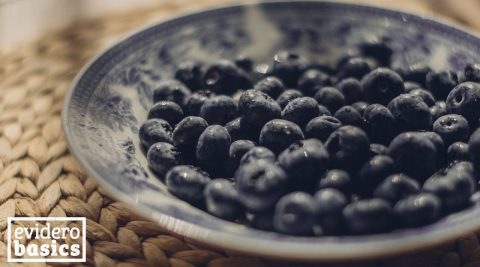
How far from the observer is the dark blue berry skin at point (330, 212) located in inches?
25.2

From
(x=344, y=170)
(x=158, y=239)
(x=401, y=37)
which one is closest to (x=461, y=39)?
(x=401, y=37)

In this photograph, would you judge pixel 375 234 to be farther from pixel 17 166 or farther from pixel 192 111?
pixel 17 166

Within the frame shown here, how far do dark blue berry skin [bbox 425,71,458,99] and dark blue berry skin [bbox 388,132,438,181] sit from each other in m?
0.23

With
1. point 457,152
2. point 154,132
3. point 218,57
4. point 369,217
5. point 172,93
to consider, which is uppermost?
point 218,57

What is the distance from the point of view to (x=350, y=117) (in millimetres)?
804

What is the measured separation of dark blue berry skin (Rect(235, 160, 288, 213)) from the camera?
658mm

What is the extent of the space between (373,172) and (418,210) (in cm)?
9

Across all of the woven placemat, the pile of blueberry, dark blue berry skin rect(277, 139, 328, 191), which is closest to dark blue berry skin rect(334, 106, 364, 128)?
the pile of blueberry

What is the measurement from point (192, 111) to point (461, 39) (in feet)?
1.72

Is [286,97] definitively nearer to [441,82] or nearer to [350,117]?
[350,117]

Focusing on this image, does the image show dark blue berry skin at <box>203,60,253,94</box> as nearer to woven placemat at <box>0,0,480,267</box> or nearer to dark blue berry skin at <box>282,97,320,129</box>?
dark blue berry skin at <box>282,97,320,129</box>

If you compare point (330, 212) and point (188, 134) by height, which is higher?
point (188, 134)

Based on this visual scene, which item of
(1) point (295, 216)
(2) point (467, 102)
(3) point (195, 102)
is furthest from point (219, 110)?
(2) point (467, 102)

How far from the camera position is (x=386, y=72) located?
0.88 meters
